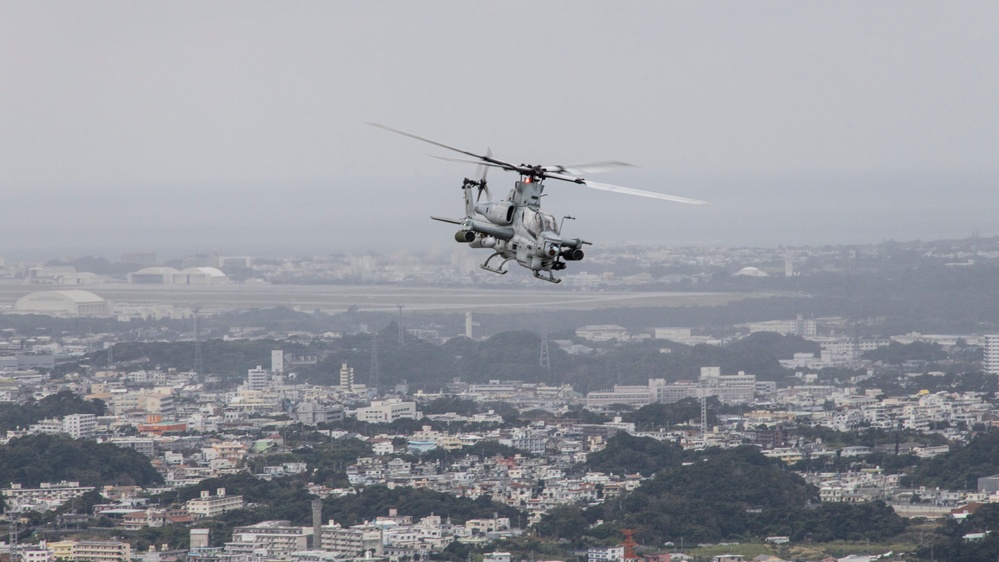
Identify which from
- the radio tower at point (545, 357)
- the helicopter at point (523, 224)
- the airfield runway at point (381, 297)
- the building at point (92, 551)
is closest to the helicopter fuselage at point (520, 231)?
the helicopter at point (523, 224)

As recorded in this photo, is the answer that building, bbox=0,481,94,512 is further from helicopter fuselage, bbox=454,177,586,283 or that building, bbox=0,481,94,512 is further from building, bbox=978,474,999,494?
helicopter fuselage, bbox=454,177,586,283

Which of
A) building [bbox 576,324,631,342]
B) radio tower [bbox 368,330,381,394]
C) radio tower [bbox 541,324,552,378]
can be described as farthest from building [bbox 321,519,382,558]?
building [bbox 576,324,631,342]

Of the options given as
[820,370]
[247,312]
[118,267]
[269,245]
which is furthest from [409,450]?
[269,245]

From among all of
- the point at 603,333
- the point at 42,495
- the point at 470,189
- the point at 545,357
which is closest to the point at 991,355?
the point at 545,357

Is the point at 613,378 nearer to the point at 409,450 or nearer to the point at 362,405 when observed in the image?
the point at 362,405

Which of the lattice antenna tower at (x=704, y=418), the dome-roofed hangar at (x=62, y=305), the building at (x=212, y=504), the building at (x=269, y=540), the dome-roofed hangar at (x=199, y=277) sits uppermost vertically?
the dome-roofed hangar at (x=199, y=277)

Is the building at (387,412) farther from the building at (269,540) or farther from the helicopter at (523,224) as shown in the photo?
the helicopter at (523,224)
